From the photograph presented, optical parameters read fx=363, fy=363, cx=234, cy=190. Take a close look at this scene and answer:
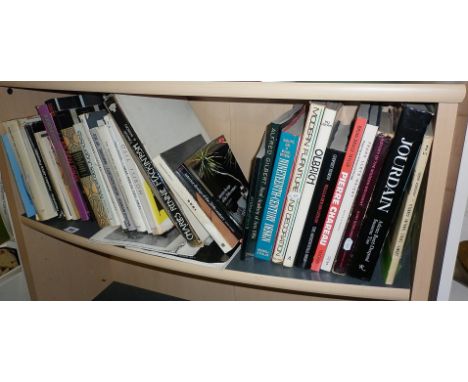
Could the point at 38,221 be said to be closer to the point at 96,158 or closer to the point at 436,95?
the point at 96,158

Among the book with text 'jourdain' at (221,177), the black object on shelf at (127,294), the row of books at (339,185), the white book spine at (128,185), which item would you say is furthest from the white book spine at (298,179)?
the black object on shelf at (127,294)

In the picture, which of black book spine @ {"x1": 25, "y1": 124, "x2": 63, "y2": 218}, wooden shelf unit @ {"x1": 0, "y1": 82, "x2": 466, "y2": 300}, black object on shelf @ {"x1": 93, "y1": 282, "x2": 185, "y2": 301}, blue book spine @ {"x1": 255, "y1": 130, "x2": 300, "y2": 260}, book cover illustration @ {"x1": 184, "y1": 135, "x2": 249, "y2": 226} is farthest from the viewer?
black object on shelf @ {"x1": 93, "y1": 282, "x2": 185, "y2": 301}

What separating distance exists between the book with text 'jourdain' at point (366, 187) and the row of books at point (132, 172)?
0.75 ft

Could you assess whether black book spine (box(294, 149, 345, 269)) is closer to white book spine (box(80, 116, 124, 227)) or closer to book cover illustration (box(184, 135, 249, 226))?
book cover illustration (box(184, 135, 249, 226))

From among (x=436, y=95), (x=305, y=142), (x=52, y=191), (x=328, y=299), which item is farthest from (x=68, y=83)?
(x=328, y=299)

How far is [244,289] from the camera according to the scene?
110 cm

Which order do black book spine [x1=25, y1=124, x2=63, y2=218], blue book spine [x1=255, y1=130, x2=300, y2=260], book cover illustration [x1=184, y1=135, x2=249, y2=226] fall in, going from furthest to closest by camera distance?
black book spine [x1=25, y1=124, x2=63, y2=218], book cover illustration [x1=184, y1=135, x2=249, y2=226], blue book spine [x1=255, y1=130, x2=300, y2=260]

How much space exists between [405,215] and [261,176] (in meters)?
0.26

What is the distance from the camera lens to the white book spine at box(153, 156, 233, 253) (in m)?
0.74

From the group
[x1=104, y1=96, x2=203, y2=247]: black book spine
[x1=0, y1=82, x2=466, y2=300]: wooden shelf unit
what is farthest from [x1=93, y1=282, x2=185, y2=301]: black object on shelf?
[x1=104, y1=96, x2=203, y2=247]: black book spine

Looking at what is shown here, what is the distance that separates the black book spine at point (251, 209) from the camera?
686mm

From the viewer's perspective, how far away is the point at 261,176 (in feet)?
2.27

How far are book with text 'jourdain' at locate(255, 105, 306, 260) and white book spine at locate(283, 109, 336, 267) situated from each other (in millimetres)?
35

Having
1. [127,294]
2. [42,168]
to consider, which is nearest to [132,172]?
[42,168]
